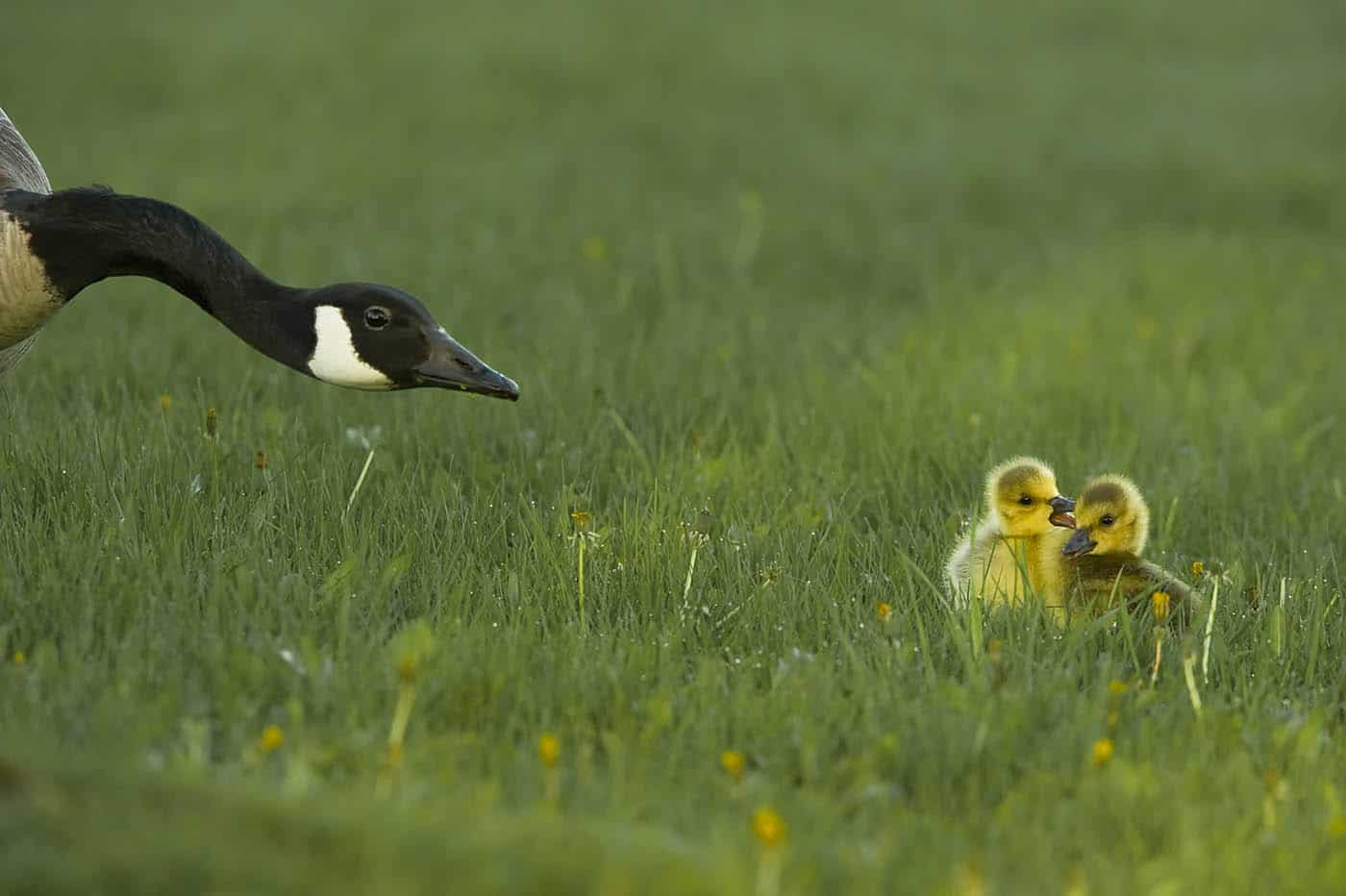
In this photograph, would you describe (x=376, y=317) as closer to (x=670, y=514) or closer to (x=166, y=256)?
(x=166, y=256)

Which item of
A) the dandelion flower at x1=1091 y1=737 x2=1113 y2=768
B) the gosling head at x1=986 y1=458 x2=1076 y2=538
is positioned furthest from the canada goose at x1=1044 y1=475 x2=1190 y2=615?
the dandelion flower at x1=1091 y1=737 x2=1113 y2=768

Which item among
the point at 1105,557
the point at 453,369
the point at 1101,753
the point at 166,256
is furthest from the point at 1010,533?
the point at 166,256

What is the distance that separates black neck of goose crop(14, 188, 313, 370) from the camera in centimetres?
457

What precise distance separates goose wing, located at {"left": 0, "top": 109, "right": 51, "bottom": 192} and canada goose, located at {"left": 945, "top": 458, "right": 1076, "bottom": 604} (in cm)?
336

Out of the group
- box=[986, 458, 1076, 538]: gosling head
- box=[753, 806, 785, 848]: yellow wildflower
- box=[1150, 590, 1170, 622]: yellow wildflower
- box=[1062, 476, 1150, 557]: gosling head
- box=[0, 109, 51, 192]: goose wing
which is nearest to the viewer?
box=[753, 806, 785, 848]: yellow wildflower

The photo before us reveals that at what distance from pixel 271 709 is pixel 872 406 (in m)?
3.79

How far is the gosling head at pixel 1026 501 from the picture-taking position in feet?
17.0

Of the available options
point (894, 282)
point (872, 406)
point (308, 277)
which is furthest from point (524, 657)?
point (894, 282)

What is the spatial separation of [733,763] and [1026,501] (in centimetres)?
212

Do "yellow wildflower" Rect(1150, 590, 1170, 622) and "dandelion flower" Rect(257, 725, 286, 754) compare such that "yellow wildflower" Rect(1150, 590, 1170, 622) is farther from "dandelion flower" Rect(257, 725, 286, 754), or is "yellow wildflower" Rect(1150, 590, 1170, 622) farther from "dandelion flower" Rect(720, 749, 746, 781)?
"dandelion flower" Rect(257, 725, 286, 754)

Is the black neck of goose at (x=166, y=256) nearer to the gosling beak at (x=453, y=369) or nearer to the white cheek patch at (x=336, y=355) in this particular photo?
the white cheek patch at (x=336, y=355)

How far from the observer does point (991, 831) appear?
3.42 meters

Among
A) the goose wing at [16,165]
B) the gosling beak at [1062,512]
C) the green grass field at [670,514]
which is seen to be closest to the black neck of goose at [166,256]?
the goose wing at [16,165]

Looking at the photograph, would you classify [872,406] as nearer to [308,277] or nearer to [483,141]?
[308,277]
